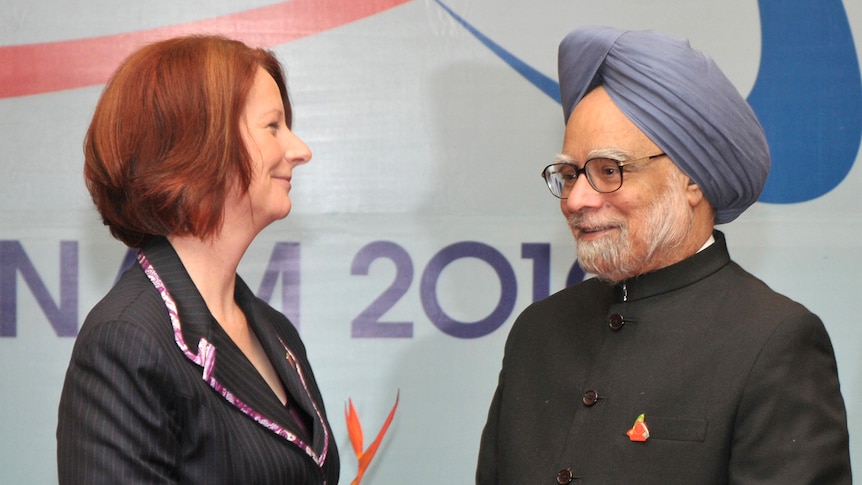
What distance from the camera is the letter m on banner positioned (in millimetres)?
2504

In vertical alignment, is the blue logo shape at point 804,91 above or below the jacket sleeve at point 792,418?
above

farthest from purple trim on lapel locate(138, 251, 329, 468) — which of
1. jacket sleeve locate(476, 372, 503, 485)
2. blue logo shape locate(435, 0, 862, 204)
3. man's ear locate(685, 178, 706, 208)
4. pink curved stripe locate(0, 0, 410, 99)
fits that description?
blue logo shape locate(435, 0, 862, 204)

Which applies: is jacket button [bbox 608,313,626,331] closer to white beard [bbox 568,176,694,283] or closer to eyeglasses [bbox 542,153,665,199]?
white beard [bbox 568,176,694,283]

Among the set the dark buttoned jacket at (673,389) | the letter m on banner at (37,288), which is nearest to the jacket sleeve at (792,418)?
the dark buttoned jacket at (673,389)

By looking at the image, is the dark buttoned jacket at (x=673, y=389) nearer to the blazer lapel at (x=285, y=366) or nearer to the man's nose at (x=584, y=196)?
the man's nose at (x=584, y=196)

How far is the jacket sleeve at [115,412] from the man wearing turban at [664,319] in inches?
24.2

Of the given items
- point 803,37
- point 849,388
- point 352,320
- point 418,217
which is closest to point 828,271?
point 849,388

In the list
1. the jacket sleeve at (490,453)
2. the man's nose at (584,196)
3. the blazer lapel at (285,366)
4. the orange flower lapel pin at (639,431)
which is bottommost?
the jacket sleeve at (490,453)

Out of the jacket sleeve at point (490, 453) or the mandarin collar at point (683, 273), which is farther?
the jacket sleeve at point (490, 453)

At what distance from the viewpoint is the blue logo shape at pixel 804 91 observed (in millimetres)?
2525

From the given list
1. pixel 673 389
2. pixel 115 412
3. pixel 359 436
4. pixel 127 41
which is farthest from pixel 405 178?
pixel 115 412

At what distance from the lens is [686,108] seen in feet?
5.22

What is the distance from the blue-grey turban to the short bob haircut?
1.94ft

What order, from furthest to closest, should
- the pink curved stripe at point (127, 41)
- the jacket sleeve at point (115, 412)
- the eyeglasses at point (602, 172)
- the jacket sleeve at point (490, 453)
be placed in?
the pink curved stripe at point (127, 41) → the jacket sleeve at point (490, 453) → the eyeglasses at point (602, 172) → the jacket sleeve at point (115, 412)
